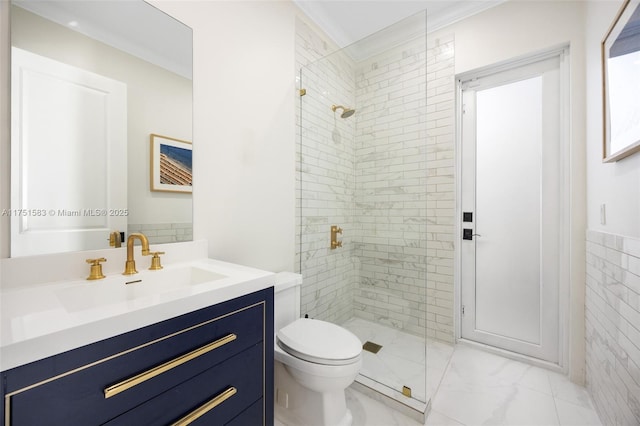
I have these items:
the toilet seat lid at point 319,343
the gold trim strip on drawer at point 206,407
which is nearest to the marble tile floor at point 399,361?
the toilet seat lid at point 319,343

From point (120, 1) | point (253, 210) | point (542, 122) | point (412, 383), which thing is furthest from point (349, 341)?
point (542, 122)

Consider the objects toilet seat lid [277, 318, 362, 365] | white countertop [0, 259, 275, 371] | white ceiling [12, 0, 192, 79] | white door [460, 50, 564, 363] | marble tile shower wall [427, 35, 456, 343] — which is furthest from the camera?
marble tile shower wall [427, 35, 456, 343]

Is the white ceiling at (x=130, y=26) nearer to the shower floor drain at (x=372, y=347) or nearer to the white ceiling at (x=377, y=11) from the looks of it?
the white ceiling at (x=377, y=11)

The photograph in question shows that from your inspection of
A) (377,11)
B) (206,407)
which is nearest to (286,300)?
(206,407)

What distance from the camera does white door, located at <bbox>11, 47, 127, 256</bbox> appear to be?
0.99m

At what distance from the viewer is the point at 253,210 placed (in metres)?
1.81

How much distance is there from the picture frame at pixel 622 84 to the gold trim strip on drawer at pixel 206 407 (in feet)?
5.96

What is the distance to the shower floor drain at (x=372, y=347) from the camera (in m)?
1.96

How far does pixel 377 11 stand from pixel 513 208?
194 centimetres

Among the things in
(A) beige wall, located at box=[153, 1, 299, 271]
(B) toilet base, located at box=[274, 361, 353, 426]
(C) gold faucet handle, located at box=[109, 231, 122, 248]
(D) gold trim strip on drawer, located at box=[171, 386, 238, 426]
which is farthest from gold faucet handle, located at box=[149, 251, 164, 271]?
(B) toilet base, located at box=[274, 361, 353, 426]

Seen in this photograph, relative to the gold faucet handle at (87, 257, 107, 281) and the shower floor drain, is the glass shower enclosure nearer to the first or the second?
the shower floor drain

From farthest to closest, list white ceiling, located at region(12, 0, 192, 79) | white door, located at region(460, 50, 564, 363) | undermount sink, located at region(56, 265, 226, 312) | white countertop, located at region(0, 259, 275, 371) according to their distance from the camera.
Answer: white door, located at region(460, 50, 564, 363) < white ceiling, located at region(12, 0, 192, 79) < undermount sink, located at region(56, 265, 226, 312) < white countertop, located at region(0, 259, 275, 371)

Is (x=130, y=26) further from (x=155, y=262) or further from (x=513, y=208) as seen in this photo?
(x=513, y=208)

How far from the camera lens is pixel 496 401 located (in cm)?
171
